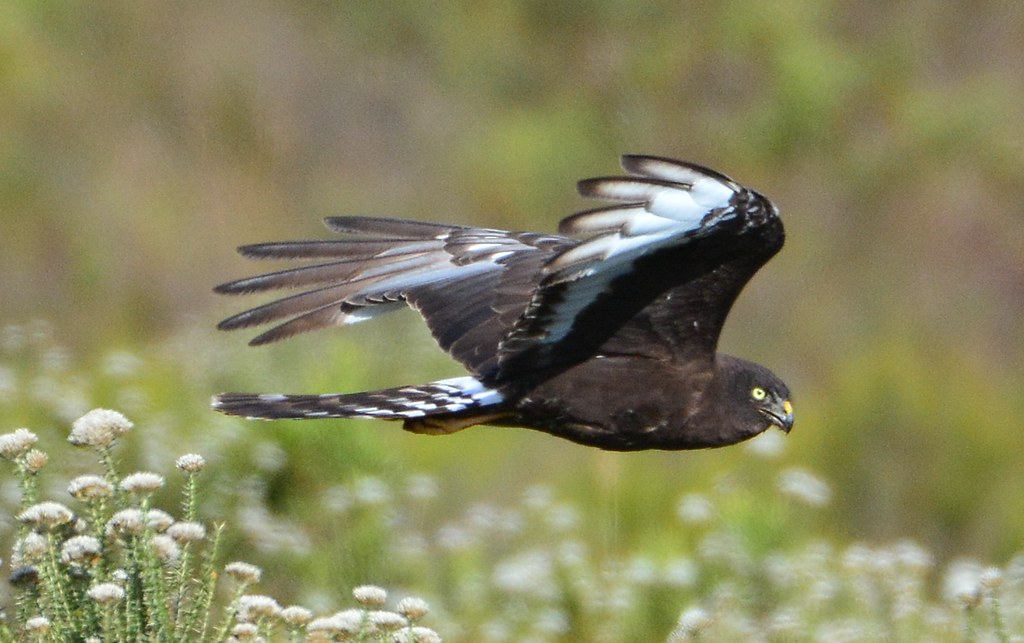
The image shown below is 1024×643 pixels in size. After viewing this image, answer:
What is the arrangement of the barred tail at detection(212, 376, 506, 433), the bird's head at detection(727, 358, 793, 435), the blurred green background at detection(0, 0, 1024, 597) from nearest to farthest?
1. the barred tail at detection(212, 376, 506, 433)
2. the bird's head at detection(727, 358, 793, 435)
3. the blurred green background at detection(0, 0, 1024, 597)

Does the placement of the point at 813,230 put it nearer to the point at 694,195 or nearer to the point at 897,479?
the point at 897,479

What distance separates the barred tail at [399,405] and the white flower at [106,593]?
1.14 meters

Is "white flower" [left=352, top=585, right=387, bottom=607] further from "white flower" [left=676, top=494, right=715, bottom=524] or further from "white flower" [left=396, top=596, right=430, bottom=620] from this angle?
"white flower" [left=676, top=494, right=715, bottom=524]

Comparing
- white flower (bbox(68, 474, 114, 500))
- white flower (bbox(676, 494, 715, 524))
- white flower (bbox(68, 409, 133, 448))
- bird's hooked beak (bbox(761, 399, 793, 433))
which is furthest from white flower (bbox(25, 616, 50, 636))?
white flower (bbox(676, 494, 715, 524))

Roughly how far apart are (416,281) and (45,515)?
7.22ft

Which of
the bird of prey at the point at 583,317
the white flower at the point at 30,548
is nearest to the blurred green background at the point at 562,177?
the bird of prey at the point at 583,317

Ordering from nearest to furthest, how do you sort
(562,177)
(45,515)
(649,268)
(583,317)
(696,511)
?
1. (45,515)
2. (649,268)
3. (583,317)
4. (696,511)
5. (562,177)

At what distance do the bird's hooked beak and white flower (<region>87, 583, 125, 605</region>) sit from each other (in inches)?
90.8

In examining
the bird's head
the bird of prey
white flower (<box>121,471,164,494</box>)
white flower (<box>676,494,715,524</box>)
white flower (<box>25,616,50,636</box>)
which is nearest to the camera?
white flower (<box>25,616,50,636</box>)

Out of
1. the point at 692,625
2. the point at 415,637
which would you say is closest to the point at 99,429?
the point at 415,637

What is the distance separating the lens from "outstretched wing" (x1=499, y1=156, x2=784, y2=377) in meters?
3.91

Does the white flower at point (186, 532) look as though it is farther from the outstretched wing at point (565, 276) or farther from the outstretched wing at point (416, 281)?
the outstretched wing at point (416, 281)

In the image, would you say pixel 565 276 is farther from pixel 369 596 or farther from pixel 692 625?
pixel 369 596

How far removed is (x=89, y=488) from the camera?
11.3 feet
